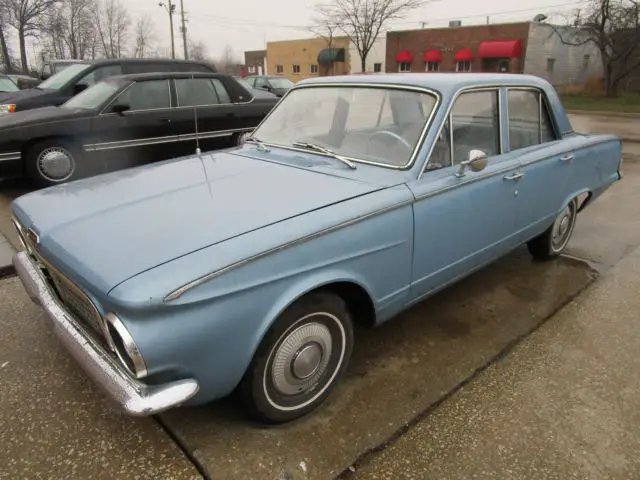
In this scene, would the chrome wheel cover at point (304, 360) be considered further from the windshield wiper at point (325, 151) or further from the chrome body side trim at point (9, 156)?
the chrome body side trim at point (9, 156)

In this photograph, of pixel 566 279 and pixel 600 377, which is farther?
pixel 566 279

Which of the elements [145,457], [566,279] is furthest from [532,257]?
[145,457]

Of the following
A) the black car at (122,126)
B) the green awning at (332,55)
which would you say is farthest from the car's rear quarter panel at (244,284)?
the green awning at (332,55)

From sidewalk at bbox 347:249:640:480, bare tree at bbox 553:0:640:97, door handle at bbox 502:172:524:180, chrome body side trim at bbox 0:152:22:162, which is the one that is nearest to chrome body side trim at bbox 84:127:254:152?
chrome body side trim at bbox 0:152:22:162

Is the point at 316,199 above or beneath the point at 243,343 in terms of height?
above

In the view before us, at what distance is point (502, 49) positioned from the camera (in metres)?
32.2

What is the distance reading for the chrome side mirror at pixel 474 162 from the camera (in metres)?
2.83

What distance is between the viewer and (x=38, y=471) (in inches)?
81.3

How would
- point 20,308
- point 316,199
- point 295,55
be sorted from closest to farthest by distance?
point 316,199 → point 20,308 → point 295,55

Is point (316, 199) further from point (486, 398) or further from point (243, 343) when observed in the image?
point (486, 398)

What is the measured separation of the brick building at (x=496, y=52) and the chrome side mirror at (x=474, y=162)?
33.0 meters

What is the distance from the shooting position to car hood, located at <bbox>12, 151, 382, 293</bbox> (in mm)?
1936

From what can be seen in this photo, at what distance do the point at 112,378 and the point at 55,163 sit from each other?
16.5ft

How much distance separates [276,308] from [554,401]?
161cm
